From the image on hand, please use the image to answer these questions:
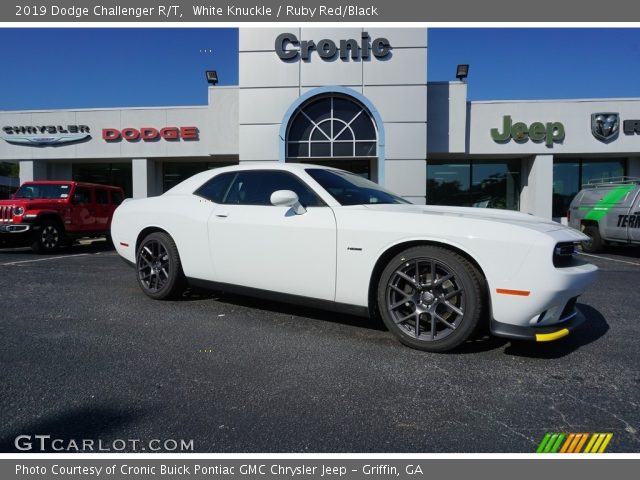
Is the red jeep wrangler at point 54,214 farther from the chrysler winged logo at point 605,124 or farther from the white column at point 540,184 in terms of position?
the chrysler winged logo at point 605,124

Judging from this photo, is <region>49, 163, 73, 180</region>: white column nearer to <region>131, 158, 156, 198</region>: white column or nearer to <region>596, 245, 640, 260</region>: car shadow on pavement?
<region>131, 158, 156, 198</region>: white column

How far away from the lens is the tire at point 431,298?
9.41 ft

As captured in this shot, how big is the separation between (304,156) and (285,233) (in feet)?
36.9

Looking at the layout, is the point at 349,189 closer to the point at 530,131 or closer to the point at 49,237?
the point at 49,237

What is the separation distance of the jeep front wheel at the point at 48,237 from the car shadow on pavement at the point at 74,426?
30.4 ft

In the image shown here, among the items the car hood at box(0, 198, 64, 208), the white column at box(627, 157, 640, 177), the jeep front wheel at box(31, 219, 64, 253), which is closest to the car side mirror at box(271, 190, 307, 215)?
the jeep front wheel at box(31, 219, 64, 253)

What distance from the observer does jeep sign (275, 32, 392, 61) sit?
13.9 m


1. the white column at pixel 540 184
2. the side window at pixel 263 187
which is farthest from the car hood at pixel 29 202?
the white column at pixel 540 184

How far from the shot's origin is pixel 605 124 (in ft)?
51.1

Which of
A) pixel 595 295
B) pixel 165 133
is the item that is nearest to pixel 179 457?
pixel 595 295

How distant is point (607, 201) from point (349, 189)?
9327mm

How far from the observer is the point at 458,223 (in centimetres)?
298

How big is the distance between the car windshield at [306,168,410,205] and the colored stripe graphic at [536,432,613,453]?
7.24 feet

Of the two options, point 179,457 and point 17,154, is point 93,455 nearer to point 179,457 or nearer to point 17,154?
point 179,457
